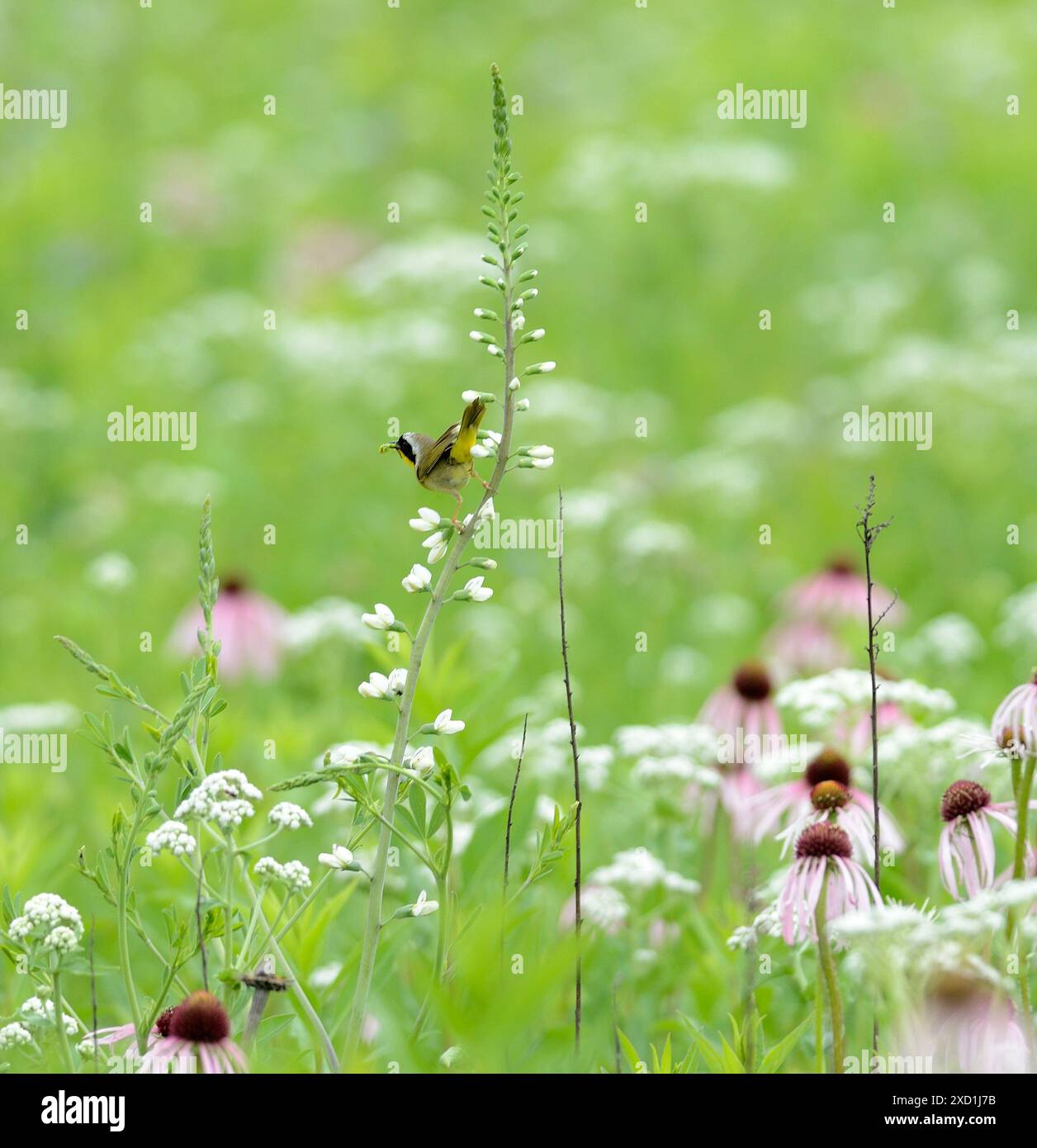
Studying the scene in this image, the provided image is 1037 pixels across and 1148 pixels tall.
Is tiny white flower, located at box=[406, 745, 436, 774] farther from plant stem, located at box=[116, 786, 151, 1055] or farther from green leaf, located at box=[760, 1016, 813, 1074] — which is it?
green leaf, located at box=[760, 1016, 813, 1074]

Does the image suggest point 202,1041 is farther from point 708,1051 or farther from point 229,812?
point 708,1051

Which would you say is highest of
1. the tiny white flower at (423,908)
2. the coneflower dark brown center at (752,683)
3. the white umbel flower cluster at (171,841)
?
the coneflower dark brown center at (752,683)

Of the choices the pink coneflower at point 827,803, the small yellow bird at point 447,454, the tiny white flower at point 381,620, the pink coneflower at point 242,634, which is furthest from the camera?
the pink coneflower at point 242,634

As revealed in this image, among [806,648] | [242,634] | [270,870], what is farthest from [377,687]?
[242,634]

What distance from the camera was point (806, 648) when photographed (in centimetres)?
709

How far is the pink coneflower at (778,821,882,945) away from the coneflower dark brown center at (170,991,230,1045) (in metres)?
1.12

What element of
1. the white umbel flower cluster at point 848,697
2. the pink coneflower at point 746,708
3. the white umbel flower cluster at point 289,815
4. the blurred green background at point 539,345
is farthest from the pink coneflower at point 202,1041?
the pink coneflower at point 746,708

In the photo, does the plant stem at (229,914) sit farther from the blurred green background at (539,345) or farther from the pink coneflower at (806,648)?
the pink coneflower at (806,648)

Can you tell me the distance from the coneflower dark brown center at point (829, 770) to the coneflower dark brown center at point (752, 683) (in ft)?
5.09

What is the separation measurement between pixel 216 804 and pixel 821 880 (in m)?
1.23

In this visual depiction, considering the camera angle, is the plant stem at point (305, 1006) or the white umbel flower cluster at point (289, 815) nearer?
the plant stem at point (305, 1006)

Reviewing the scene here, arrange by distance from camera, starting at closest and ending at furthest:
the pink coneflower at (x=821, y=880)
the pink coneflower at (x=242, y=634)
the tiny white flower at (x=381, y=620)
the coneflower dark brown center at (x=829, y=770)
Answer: the tiny white flower at (x=381, y=620) < the pink coneflower at (x=821, y=880) < the coneflower dark brown center at (x=829, y=770) < the pink coneflower at (x=242, y=634)

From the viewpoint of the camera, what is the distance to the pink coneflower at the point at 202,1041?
2.33 m

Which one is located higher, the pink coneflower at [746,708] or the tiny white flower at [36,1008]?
the pink coneflower at [746,708]
